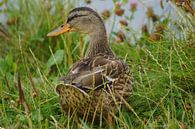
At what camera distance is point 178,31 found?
629 cm

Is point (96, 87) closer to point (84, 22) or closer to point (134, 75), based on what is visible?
point (134, 75)

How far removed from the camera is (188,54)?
5.91m

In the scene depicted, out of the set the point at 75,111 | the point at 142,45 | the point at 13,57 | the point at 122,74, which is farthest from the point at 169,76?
the point at 13,57

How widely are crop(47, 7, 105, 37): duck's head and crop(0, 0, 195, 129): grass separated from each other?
0.39m

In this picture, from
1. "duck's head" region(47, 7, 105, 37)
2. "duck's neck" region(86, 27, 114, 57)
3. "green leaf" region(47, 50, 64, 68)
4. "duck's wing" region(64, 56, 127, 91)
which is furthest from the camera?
"green leaf" region(47, 50, 64, 68)

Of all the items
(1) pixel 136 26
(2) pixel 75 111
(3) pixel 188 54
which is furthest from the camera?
(1) pixel 136 26

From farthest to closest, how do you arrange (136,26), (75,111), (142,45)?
(136,26), (142,45), (75,111)

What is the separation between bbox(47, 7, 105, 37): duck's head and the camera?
621 cm

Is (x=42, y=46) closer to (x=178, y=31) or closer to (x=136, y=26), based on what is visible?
(x=136, y=26)

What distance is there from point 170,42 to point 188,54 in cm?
36

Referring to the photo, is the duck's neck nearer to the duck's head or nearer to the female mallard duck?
the duck's head

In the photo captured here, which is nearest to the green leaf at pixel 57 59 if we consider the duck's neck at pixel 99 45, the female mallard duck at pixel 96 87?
the duck's neck at pixel 99 45

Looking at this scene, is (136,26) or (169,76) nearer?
(169,76)

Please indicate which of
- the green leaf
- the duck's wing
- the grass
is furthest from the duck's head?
the green leaf
